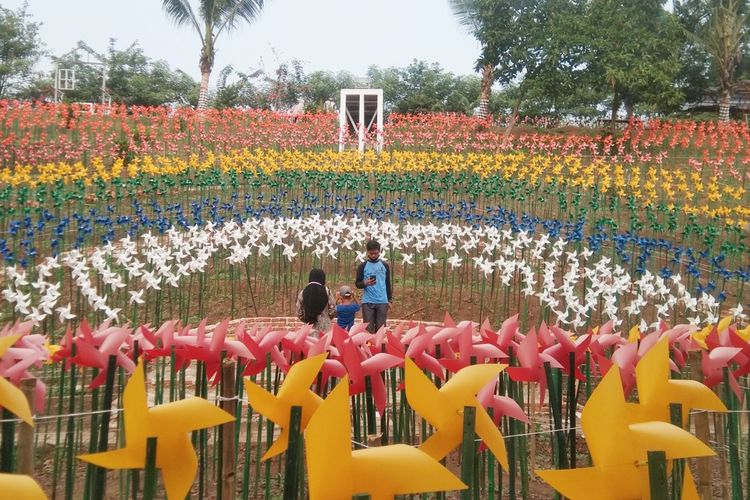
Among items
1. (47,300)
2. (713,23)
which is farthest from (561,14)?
(47,300)

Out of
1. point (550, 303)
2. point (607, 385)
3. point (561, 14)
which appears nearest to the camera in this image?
point (607, 385)

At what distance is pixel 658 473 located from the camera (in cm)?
147

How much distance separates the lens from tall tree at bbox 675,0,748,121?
25188mm

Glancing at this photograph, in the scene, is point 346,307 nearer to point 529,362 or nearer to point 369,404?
point 369,404

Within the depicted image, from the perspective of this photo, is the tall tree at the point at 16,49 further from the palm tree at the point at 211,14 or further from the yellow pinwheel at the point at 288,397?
the yellow pinwheel at the point at 288,397

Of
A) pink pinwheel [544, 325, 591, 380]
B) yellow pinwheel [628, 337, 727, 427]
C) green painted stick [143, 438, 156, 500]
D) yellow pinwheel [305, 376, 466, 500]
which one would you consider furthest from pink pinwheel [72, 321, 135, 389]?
yellow pinwheel [628, 337, 727, 427]

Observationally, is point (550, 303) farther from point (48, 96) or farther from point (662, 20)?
point (48, 96)

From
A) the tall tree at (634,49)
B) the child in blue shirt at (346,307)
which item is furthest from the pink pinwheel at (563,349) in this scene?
the tall tree at (634,49)

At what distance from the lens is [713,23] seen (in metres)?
26.3

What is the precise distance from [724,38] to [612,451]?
27711mm

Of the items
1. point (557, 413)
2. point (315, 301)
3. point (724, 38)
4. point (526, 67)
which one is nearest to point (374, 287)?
point (315, 301)

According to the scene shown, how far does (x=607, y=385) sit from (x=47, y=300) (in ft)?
17.4

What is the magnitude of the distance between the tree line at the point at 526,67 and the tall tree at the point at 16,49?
0.15 feet

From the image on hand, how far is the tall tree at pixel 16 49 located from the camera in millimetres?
31219
